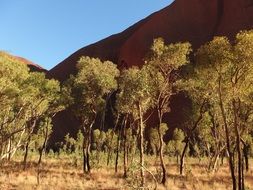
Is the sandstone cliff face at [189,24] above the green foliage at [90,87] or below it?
above

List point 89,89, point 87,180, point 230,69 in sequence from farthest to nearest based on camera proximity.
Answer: point 89,89
point 87,180
point 230,69

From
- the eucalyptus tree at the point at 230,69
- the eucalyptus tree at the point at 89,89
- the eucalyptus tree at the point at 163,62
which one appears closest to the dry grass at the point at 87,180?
the eucalyptus tree at the point at 163,62

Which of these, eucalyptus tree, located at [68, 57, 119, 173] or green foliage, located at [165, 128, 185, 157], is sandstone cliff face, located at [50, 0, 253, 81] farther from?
eucalyptus tree, located at [68, 57, 119, 173]

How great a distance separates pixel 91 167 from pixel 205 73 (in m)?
19.5

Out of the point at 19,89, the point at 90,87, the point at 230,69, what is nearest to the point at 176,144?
the point at 90,87

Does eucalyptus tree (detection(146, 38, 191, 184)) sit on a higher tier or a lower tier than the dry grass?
higher

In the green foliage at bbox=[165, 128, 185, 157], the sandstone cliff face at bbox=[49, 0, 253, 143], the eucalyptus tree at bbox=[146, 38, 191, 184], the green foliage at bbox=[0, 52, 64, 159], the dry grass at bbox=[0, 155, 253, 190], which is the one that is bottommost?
the dry grass at bbox=[0, 155, 253, 190]

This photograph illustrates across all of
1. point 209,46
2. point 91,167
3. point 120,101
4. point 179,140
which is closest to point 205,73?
point 209,46

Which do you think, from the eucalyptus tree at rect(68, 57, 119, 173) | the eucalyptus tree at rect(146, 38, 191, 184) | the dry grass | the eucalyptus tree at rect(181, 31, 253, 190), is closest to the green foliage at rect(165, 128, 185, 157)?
the eucalyptus tree at rect(68, 57, 119, 173)

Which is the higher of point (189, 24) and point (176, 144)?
point (189, 24)

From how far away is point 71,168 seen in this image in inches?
1799

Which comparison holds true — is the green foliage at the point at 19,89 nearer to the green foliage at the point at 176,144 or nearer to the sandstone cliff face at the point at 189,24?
the green foliage at the point at 176,144

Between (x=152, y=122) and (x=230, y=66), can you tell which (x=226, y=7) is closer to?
(x=152, y=122)

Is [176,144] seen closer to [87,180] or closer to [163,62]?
[87,180]
